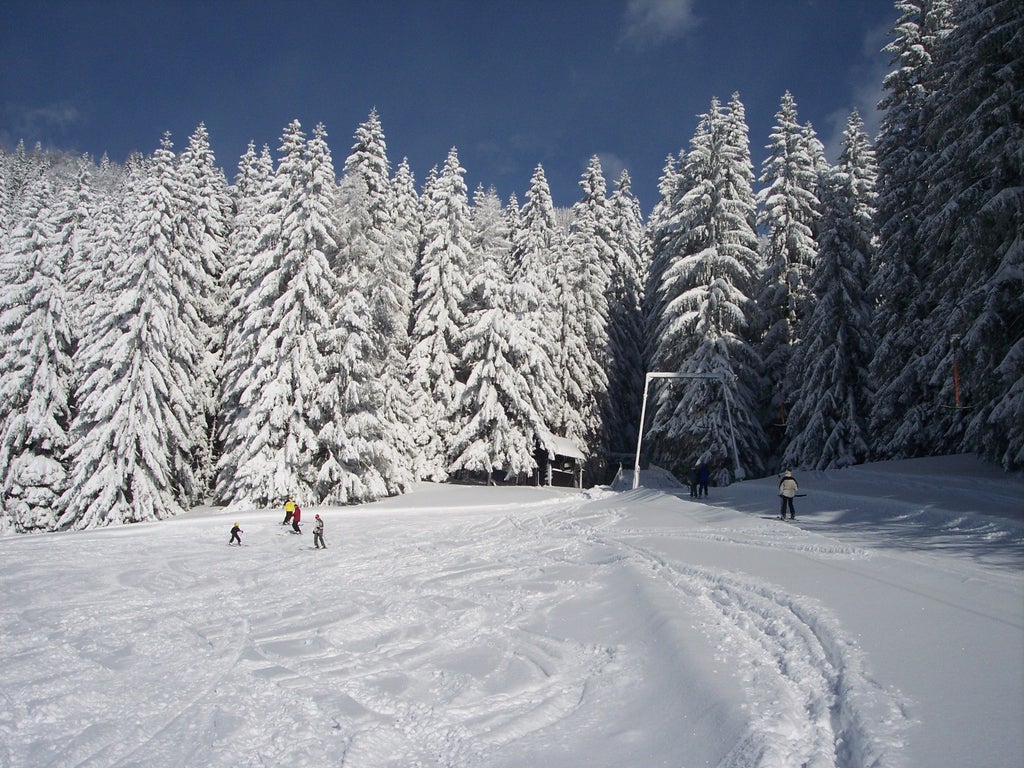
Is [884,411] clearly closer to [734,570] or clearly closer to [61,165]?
[734,570]

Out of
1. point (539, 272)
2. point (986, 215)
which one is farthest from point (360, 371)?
point (986, 215)

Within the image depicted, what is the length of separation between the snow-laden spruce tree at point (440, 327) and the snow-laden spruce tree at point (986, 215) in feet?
76.4

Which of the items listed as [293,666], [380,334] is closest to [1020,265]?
[293,666]

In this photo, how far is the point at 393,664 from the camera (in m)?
9.09

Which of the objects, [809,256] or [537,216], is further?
[537,216]

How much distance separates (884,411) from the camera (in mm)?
23609

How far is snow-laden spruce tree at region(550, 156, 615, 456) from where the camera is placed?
Result: 39781 mm

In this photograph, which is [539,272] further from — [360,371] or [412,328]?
[360,371]

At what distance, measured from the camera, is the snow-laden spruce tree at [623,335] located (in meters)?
42.7

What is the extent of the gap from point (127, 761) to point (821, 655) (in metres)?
7.34

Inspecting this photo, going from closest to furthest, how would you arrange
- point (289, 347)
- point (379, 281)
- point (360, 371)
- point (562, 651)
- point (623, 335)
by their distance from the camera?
point (562, 651)
point (289, 347)
point (360, 371)
point (379, 281)
point (623, 335)

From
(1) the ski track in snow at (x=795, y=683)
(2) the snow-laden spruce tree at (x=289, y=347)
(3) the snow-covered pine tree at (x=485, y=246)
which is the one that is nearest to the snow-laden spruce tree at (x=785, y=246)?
(3) the snow-covered pine tree at (x=485, y=246)

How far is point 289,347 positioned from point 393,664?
2169cm

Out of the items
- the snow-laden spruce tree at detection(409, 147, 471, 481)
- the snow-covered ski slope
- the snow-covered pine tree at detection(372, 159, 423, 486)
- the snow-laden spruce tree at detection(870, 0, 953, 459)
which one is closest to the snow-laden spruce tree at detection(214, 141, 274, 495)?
the snow-covered pine tree at detection(372, 159, 423, 486)
